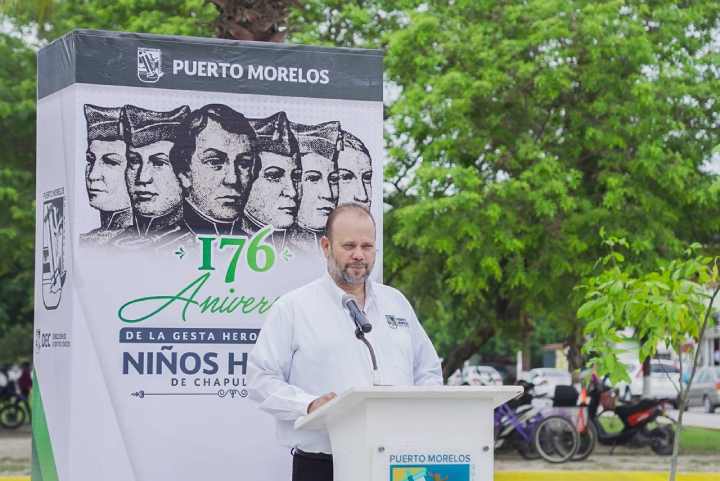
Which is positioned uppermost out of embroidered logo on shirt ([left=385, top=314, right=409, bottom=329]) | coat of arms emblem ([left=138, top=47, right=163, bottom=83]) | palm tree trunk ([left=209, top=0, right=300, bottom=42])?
palm tree trunk ([left=209, top=0, right=300, bottom=42])

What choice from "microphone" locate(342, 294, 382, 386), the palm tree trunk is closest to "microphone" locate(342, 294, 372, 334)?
"microphone" locate(342, 294, 382, 386)

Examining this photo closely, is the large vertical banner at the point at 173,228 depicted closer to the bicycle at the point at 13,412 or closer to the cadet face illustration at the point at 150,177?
the cadet face illustration at the point at 150,177

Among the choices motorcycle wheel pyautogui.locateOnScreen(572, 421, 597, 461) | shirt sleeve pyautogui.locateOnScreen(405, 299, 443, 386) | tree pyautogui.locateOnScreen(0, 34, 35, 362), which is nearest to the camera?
shirt sleeve pyautogui.locateOnScreen(405, 299, 443, 386)

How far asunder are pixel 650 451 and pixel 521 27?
6.41 meters

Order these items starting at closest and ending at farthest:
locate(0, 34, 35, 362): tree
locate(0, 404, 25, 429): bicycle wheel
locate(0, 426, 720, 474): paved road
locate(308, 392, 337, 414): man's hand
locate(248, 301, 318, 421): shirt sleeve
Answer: locate(308, 392, 337, 414): man's hand → locate(248, 301, 318, 421): shirt sleeve → locate(0, 426, 720, 474): paved road → locate(0, 34, 35, 362): tree → locate(0, 404, 25, 429): bicycle wheel

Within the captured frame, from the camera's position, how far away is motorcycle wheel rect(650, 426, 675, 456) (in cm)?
1770

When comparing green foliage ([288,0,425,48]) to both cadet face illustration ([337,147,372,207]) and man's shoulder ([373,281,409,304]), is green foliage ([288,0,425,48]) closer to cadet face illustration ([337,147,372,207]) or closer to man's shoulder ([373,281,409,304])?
cadet face illustration ([337,147,372,207])

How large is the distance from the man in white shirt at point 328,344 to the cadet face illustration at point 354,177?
2091 millimetres

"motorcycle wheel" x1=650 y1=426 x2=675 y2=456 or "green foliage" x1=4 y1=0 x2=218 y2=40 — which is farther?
"green foliage" x1=4 y1=0 x2=218 y2=40

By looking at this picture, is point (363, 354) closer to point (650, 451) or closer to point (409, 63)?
point (409, 63)

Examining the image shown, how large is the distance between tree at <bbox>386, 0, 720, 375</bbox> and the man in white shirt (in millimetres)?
11164

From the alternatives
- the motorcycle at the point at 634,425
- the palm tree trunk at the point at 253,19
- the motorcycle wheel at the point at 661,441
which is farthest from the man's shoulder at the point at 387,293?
the motorcycle wheel at the point at 661,441

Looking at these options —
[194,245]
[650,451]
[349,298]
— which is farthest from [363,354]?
[650,451]

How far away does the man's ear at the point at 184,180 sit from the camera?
647cm
